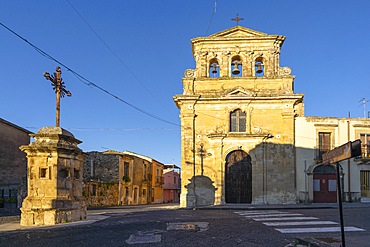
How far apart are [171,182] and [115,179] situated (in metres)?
27.4

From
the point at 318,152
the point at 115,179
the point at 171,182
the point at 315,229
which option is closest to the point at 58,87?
the point at 315,229

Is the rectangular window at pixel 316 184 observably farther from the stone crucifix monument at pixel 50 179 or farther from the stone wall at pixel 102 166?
the stone wall at pixel 102 166

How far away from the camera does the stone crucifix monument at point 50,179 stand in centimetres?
1252

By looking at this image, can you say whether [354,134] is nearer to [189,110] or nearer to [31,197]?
[189,110]

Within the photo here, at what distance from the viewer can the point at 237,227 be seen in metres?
10.8

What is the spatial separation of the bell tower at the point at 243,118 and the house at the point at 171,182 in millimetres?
33098

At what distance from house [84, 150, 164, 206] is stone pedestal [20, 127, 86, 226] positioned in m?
15.7

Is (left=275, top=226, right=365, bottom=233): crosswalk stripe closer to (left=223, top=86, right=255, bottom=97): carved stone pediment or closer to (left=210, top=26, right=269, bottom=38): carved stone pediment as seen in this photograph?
(left=223, top=86, right=255, bottom=97): carved stone pediment

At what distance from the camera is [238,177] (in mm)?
24312

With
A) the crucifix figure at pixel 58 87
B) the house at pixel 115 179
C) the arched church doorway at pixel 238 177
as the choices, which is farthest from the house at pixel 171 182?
the crucifix figure at pixel 58 87

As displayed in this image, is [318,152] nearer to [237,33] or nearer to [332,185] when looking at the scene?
[332,185]

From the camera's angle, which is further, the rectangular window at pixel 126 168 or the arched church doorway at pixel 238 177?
the rectangular window at pixel 126 168

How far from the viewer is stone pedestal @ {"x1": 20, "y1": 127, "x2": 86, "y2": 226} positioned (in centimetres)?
1251

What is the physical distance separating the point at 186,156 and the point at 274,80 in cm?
745
